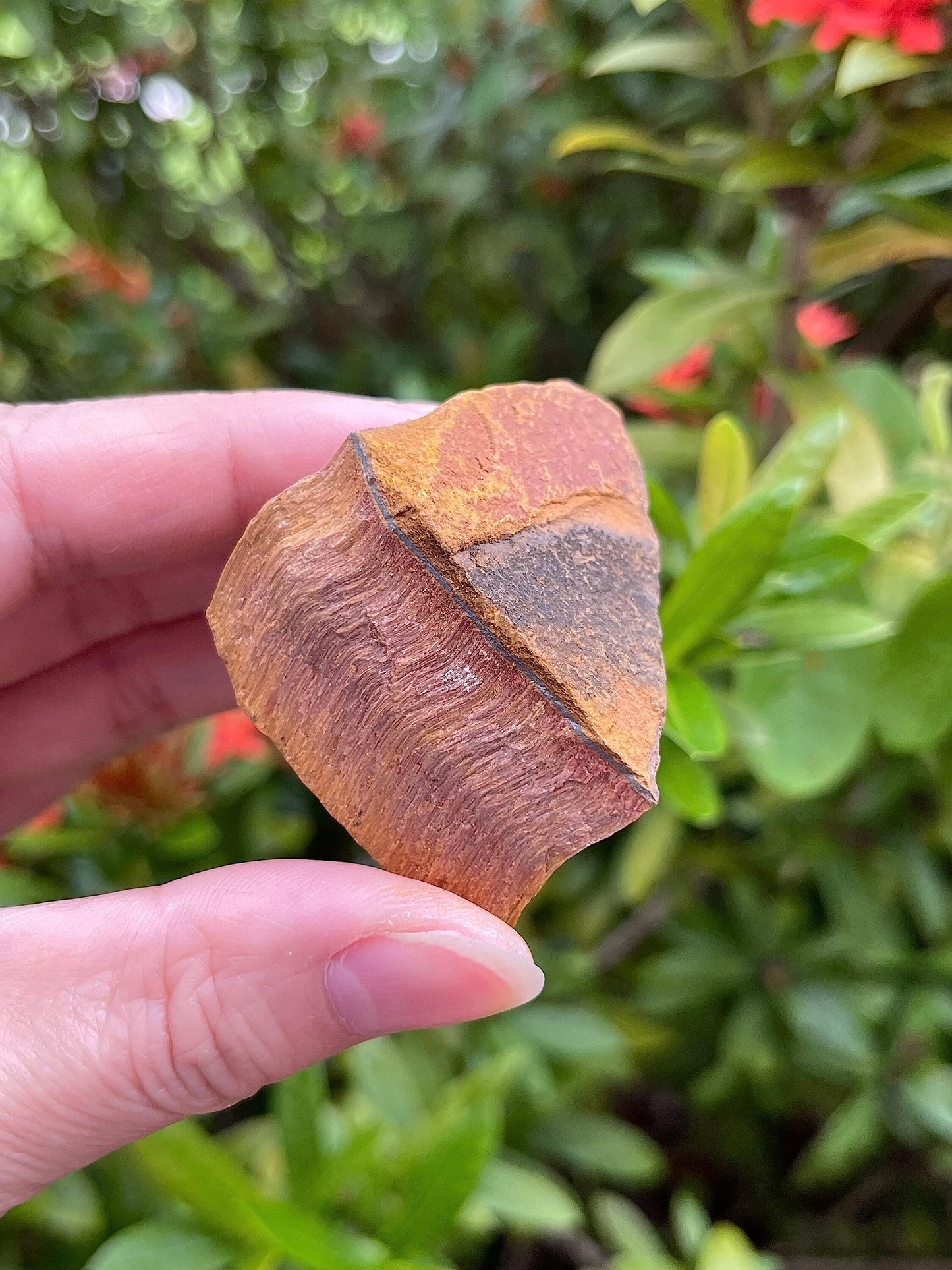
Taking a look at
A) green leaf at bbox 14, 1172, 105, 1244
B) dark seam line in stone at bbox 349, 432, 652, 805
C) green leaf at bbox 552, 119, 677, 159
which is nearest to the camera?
dark seam line in stone at bbox 349, 432, 652, 805

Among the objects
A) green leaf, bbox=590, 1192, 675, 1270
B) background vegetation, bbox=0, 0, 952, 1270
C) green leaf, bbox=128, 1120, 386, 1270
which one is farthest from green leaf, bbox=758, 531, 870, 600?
green leaf, bbox=590, 1192, 675, 1270

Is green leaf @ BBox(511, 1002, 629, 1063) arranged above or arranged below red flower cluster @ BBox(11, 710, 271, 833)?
below

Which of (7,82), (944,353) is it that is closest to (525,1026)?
(944,353)

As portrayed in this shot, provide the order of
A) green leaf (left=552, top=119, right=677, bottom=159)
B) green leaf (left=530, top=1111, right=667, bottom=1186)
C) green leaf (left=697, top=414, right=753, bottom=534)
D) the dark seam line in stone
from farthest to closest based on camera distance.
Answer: green leaf (left=530, top=1111, right=667, bottom=1186) < green leaf (left=552, top=119, right=677, bottom=159) < green leaf (left=697, top=414, right=753, bottom=534) < the dark seam line in stone

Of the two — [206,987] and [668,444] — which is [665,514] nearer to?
[668,444]

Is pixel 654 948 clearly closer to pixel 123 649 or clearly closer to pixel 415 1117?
pixel 415 1117

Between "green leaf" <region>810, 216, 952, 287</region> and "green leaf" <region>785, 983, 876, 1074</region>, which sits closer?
"green leaf" <region>810, 216, 952, 287</region>

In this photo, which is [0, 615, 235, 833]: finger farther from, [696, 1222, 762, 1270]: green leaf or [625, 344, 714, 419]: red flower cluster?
[696, 1222, 762, 1270]: green leaf
